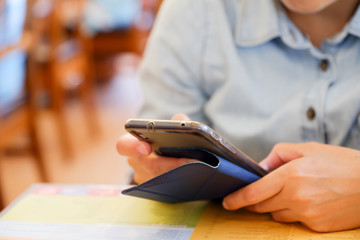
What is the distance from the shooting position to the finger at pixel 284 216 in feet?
2.29

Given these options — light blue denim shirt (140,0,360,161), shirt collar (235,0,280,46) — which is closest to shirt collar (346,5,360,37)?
light blue denim shirt (140,0,360,161)

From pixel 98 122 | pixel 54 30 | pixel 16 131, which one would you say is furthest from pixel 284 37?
pixel 98 122

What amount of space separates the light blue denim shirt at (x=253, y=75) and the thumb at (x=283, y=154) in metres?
0.16

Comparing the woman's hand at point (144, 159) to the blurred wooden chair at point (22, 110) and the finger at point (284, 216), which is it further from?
the blurred wooden chair at point (22, 110)

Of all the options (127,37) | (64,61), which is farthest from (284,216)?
(127,37)

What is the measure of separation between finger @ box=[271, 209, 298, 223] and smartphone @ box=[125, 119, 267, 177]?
6 centimetres

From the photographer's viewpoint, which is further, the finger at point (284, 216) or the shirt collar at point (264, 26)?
the shirt collar at point (264, 26)

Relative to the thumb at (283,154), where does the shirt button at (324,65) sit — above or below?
above

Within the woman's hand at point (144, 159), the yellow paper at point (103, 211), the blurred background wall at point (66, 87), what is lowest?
the blurred background wall at point (66, 87)

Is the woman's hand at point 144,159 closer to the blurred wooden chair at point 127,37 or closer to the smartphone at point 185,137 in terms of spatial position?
the smartphone at point 185,137

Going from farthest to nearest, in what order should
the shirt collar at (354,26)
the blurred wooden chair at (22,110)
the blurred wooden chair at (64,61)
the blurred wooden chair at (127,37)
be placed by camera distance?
the blurred wooden chair at (127,37) → the blurred wooden chair at (64,61) → the blurred wooden chair at (22,110) → the shirt collar at (354,26)

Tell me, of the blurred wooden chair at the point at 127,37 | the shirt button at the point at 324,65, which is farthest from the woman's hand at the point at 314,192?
the blurred wooden chair at the point at 127,37

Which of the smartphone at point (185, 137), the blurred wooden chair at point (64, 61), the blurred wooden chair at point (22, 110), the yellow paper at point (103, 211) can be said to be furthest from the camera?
the blurred wooden chair at point (64, 61)

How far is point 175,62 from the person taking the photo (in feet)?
3.33
